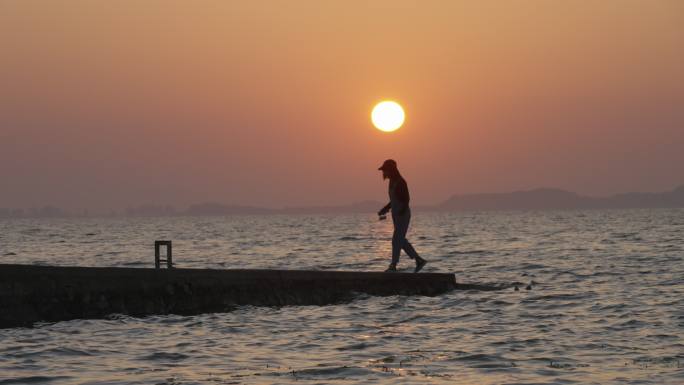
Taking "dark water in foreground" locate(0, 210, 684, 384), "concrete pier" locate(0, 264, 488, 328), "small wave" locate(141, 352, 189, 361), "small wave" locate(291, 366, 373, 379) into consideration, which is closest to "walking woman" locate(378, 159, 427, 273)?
"concrete pier" locate(0, 264, 488, 328)

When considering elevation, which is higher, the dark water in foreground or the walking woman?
the walking woman

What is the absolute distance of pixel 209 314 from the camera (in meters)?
16.7

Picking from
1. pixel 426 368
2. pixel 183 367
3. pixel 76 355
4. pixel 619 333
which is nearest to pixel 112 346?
pixel 76 355

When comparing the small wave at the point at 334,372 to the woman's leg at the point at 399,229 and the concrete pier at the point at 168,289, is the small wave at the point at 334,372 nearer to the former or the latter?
the concrete pier at the point at 168,289

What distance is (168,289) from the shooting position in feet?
54.7

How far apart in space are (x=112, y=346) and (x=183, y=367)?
→ 6.94 ft

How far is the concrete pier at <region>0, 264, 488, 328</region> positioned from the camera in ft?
50.5

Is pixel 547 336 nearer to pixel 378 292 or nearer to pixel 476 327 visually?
pixel 476 327

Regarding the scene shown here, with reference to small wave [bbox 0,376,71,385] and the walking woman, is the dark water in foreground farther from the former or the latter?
the walking woman

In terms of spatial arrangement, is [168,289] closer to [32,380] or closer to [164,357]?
[164,357]

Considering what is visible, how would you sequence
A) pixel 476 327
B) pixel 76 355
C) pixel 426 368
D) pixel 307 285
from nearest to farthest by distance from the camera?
pixel 426 368
pixel 76 355
pixel 476 327
pixel 307 285

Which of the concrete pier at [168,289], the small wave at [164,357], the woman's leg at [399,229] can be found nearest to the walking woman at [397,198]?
the woman's leg at [399,229]

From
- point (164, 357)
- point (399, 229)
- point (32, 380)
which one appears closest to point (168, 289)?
point (164, 357)

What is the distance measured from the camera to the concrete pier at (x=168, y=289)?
50.5ft
